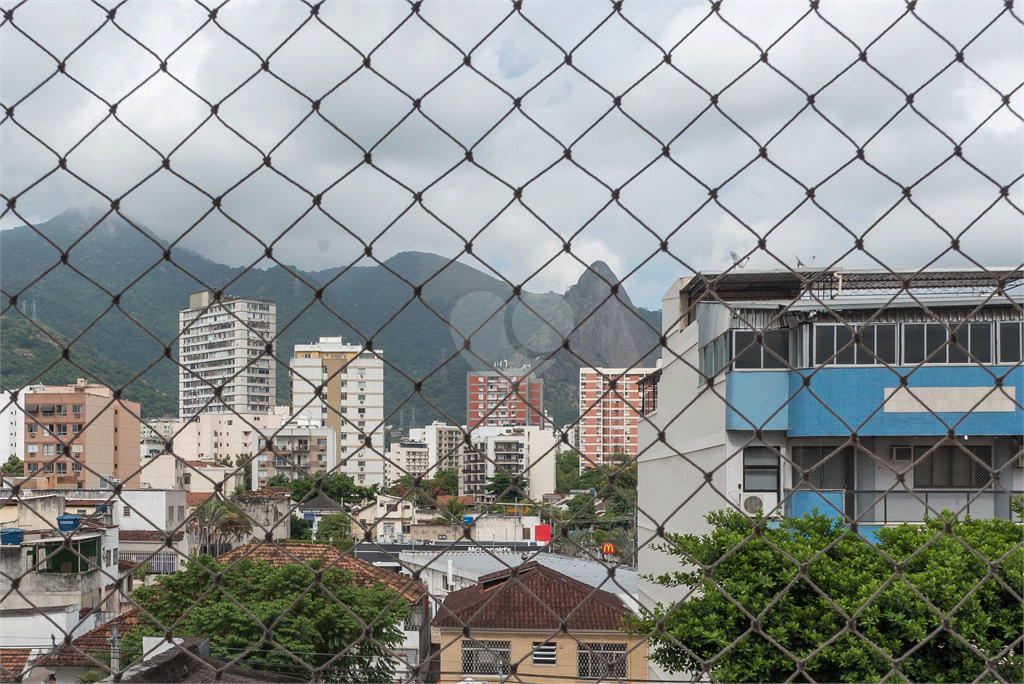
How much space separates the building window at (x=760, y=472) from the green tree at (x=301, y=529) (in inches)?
994

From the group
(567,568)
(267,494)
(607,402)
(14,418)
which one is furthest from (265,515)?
(267,494)

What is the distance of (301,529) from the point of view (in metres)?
33.7

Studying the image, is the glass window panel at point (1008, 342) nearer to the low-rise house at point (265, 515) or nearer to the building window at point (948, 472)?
the building window at point (948, 472)

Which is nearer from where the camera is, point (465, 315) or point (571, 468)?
point (465, 315)

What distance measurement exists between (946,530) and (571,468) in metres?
43.0

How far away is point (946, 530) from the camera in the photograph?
1.29m

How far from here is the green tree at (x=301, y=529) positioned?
3347 cm

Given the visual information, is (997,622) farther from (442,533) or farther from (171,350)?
(442,533)

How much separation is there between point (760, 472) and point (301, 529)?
26283 millimetres

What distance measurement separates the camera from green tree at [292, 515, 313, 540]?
33.5 meters

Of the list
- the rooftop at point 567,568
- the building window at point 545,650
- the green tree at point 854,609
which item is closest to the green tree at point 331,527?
the rooftop at point 567,568

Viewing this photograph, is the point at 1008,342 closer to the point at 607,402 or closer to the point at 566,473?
the point at 607,402

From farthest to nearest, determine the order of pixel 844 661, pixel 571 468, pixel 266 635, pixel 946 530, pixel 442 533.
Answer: pixel 571 468
pixel 442 533
pixel 844 661
pixel 946 530
pixel 266 635

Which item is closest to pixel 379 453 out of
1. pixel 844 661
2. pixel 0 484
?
pixel 0 484
